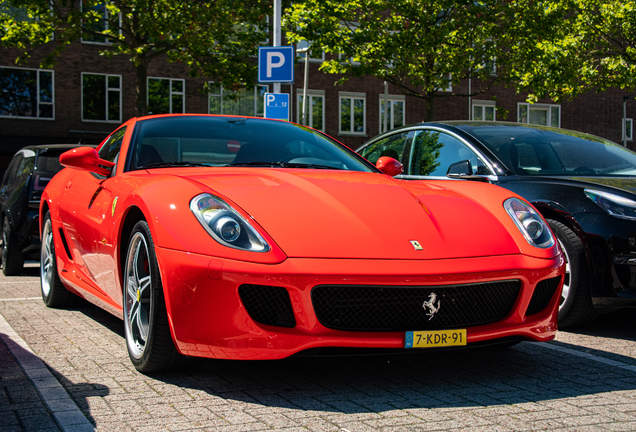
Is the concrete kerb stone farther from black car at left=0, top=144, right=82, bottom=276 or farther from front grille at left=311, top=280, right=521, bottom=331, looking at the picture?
black car at left=0, top=144, right=82, bottom=276

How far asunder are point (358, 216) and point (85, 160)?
198 centimetres

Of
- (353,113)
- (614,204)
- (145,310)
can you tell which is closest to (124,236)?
(145,310)

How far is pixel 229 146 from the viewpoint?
15.1 ft

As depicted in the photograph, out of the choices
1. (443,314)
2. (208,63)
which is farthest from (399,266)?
(208,63)

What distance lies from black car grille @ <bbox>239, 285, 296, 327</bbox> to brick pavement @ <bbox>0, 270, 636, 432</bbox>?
0.37m

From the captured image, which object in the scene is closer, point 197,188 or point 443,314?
point 443,314

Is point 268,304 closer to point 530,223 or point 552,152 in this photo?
point 530,223

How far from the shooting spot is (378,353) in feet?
10.7

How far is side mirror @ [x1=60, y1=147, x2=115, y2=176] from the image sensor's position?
455cm

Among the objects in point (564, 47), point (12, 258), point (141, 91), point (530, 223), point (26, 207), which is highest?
point (564, 47)

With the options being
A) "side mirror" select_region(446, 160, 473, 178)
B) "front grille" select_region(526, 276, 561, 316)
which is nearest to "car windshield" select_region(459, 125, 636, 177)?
"side mirror" select_region(446, 160, 473, 178)

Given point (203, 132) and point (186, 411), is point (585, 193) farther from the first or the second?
point (186, 411)

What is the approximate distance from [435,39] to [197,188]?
1918 cm

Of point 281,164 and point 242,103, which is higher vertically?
point 242,103
